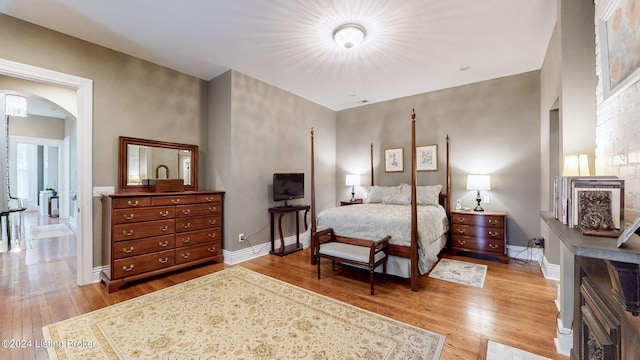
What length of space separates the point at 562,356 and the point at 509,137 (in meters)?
3.34

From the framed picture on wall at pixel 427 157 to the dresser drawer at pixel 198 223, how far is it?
377 cm

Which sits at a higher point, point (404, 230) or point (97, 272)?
point (404, 230)

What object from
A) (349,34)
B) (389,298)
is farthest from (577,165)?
(349,34)

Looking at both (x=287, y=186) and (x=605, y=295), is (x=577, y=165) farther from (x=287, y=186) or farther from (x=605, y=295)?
(x=287, y=186)

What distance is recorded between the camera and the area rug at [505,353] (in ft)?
5.87

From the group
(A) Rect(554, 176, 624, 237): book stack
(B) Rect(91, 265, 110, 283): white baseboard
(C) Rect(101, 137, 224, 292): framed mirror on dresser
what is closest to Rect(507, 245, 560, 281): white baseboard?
(A) Rect(554, 176, 624, 237): book stack

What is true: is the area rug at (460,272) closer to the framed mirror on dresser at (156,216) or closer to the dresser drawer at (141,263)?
the framed mirror on dresser at (156,216)

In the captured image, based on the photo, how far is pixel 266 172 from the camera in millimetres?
4438

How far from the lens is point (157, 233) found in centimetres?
321

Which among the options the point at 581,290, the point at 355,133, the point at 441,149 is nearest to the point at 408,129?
the point at 441,149

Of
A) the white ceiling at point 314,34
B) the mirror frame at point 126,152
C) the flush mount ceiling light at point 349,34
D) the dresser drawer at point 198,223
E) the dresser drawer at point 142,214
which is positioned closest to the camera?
the white ceiling at point 314,34

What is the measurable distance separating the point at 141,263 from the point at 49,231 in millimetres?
4735

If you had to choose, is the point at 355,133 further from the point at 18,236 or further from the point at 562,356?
the point at 18,236

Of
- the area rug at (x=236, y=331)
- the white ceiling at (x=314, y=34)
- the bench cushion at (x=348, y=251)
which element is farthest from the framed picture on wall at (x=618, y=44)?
the bench cushion at (x=348, y=251)
